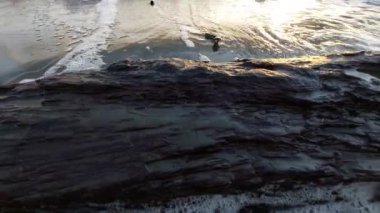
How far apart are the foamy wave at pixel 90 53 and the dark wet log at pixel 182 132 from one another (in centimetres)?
202

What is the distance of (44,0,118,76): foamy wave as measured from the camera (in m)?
5.31

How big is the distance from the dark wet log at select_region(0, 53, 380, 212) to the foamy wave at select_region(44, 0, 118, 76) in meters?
2.02

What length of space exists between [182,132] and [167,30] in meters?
4.19

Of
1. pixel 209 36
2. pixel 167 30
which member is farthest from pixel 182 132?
pixel 167 30

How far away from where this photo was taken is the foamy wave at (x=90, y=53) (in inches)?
209

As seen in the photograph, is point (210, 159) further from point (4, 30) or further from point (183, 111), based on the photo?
point (4, 30)

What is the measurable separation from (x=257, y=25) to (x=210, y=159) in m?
4.90

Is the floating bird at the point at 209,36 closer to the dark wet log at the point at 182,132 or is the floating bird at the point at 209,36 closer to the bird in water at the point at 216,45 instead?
the bird in water at the point at 216,45

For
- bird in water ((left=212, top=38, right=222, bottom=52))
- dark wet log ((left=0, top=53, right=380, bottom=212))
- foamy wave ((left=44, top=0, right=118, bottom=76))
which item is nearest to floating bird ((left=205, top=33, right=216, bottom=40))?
bird in water ((left=212, top=38, right=222, bottom=52))

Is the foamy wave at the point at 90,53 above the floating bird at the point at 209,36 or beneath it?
beneath

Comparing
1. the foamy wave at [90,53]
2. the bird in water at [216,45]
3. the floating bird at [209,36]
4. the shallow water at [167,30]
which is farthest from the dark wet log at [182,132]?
the floating bird at [209,36]

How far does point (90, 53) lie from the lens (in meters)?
5.82

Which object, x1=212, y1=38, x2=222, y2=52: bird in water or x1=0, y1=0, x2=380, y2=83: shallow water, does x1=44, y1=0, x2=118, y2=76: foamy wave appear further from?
x1=212, y1=38, x2=222, y2=52: bird in water

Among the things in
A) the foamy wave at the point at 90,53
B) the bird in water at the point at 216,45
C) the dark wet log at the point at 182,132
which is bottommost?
the foamy wave at the point at 90,53
